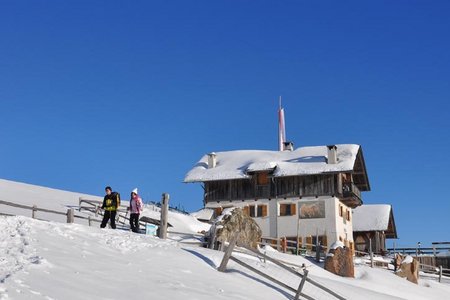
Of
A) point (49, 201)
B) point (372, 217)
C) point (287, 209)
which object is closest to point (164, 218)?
point (49, 201)

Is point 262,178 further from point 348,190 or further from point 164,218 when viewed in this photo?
point 164,218

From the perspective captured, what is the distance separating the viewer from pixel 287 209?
145ft

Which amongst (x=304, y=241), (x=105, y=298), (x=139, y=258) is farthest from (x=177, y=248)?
(x=304, y=241)

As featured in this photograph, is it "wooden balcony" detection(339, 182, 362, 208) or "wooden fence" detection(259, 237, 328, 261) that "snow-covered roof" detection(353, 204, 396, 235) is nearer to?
"wooden balcony" detection(339, 182, 362, 208)

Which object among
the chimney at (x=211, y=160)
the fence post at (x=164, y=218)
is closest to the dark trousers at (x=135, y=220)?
the fence post at (x=164, y=218)

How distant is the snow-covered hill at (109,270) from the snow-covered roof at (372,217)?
35519mm


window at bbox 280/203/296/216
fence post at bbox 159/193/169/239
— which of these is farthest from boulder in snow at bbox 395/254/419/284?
fence post at bbox 159/193/169/239

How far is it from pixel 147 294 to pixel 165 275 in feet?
6.73

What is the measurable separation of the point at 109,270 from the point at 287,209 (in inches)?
1322

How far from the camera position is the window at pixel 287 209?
44062 millimetres

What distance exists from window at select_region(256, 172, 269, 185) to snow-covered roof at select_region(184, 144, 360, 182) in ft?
2.83

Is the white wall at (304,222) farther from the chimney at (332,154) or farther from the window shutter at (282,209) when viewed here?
the chimney at (332,154)

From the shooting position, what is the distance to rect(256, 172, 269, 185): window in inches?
1784

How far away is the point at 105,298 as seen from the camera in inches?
362
